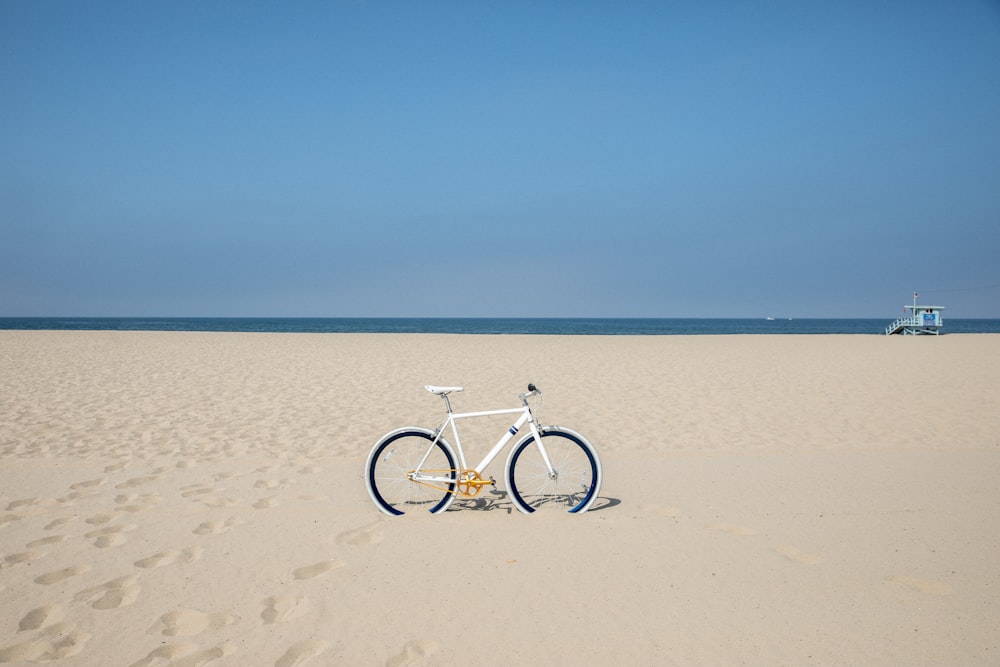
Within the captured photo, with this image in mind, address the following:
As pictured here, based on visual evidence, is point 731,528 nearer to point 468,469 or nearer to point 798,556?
point 798,556

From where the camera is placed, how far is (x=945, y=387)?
12930 mm

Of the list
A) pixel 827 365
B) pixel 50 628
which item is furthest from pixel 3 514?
pixel 827 365

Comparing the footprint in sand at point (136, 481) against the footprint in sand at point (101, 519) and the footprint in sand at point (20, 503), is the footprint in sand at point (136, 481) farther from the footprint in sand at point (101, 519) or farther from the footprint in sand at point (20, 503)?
the footprint in sand at point (101, 519)

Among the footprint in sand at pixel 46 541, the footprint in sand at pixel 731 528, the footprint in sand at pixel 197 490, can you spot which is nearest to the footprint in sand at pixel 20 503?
the footprint in sand at pixel 46 541

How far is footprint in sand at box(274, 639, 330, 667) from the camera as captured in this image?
284 cm

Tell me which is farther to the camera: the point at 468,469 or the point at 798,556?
the point at 468,469

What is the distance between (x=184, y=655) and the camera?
290cm

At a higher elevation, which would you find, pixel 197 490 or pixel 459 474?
pixel 459 474

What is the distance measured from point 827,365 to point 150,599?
20.3 meters

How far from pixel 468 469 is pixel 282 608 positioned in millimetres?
1960

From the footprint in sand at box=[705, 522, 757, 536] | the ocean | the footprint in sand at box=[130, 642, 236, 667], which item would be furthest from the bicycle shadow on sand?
the ocean

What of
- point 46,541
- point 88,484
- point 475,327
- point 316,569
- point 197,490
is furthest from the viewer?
point 475,327

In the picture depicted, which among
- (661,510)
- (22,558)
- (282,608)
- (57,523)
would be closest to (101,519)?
(57,523)

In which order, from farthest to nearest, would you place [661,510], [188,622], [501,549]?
[661,510], [501,549], [188,622]
